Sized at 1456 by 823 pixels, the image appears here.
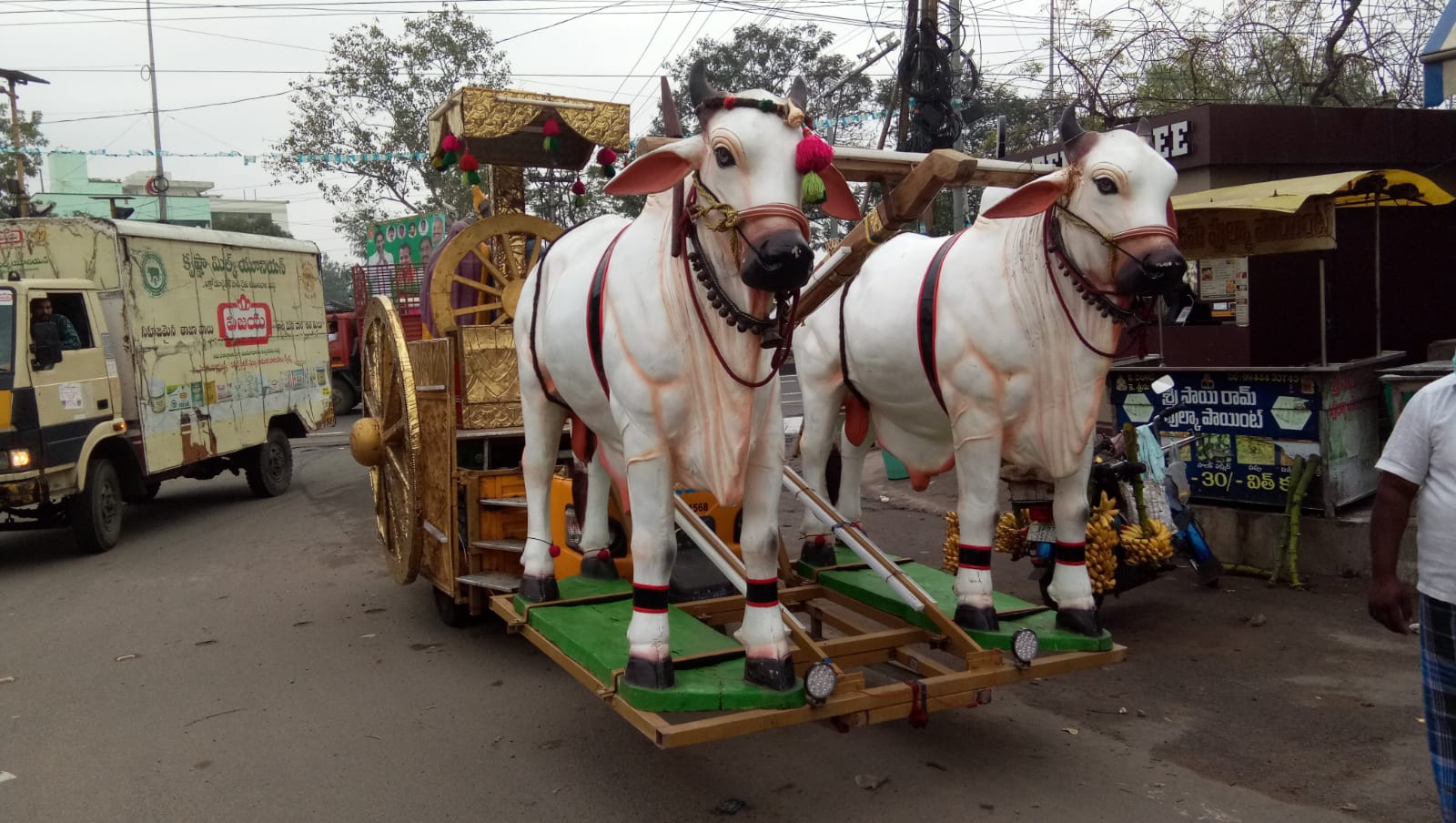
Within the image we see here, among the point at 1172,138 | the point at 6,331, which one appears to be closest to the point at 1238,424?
the point at 1172,138

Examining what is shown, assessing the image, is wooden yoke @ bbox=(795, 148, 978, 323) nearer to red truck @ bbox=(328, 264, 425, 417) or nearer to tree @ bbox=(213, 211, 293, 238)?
red truck @ bbox=(328, 264, 425, 417)

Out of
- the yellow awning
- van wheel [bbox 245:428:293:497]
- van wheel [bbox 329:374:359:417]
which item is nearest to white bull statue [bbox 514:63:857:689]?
the yellow awning

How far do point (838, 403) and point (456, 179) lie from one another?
2074 centimetres

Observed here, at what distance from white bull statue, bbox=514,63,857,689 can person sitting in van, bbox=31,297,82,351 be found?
6394mm

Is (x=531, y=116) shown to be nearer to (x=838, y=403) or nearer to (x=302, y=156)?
(x=838, y=403)

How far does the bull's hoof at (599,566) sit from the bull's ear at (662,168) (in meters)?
2.04

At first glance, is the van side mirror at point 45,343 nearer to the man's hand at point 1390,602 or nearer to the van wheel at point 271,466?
the van wheel at point 271,466

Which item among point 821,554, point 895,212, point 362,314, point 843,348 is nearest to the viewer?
point 895,212

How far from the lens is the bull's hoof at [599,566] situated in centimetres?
460

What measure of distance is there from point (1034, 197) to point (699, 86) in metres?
1.21

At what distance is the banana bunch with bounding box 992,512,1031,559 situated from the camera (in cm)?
508

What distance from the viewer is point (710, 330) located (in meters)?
3.14

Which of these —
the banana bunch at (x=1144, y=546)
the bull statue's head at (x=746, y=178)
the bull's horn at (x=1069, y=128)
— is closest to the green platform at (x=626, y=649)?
the bull statue's head at (x=746, y=178)

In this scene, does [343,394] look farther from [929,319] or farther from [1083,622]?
[1083,622]
